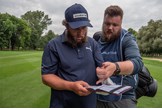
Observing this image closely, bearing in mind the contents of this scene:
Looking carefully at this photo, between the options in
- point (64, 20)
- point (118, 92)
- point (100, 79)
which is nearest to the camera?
point (118, 92)

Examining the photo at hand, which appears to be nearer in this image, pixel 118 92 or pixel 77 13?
pixel 118 92

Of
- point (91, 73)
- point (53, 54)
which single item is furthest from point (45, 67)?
point (91, 73)

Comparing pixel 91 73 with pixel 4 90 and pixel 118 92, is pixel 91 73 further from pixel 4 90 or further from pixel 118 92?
pixel 4 90

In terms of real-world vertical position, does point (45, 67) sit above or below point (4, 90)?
above

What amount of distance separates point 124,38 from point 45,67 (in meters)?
0.98

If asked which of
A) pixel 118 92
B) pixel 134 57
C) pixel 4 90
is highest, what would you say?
pixel 134 57

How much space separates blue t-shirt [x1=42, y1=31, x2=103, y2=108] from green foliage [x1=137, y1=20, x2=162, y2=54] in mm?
59369

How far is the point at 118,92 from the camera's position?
277 cm

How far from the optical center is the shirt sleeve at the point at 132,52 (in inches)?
128

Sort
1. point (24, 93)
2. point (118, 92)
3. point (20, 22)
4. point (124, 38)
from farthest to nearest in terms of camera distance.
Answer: point (20, 22), point (24, 93), point (124, 38), point (118, 92)

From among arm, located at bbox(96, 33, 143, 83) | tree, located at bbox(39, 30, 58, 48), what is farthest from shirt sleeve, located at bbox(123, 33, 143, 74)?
tree, located at bbox(39, 30, 58, 48)

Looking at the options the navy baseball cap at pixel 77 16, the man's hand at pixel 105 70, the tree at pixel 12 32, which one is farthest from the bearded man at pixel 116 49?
the tree at pixel 12 32

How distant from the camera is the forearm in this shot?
2.93 metres

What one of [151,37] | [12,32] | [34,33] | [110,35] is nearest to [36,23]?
[34,33]
